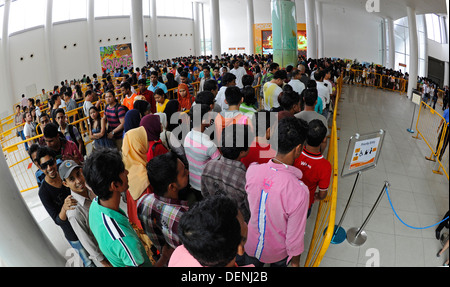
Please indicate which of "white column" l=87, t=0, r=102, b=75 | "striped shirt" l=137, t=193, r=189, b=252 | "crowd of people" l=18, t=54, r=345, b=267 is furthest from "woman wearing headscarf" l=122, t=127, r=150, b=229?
"white column" l=87, t=0, r=102, b=75

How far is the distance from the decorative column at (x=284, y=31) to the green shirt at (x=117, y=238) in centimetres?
1421

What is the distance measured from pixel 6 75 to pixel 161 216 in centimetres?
1814

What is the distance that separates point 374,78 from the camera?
1733cm

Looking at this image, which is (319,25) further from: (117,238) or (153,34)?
(117,238)

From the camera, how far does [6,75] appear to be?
52.4ft

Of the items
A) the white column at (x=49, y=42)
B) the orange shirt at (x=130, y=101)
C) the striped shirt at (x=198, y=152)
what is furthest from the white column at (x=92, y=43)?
the striped shirt at (x=198, y=152)

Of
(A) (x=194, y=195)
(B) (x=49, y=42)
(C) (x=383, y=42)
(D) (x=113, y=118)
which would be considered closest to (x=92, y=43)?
(B) (x=49, y=42)

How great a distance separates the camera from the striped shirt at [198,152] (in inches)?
133

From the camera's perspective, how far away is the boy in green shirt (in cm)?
216

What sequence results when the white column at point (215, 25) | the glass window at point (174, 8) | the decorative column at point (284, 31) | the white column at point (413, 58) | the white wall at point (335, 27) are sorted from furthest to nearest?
the white wall at point (335, 27) → the glass window at point (174, 8) → the white column at point (215, 25) → the white column at point (413, 58) → the decorative column at point (284, 31)

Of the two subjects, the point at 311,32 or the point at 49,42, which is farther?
the point at 311,32

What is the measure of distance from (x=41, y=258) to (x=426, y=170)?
7270mm

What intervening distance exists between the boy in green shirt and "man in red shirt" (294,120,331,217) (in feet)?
6.08

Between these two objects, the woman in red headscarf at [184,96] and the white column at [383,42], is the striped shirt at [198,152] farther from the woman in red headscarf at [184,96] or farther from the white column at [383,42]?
the white column at [383,42]
